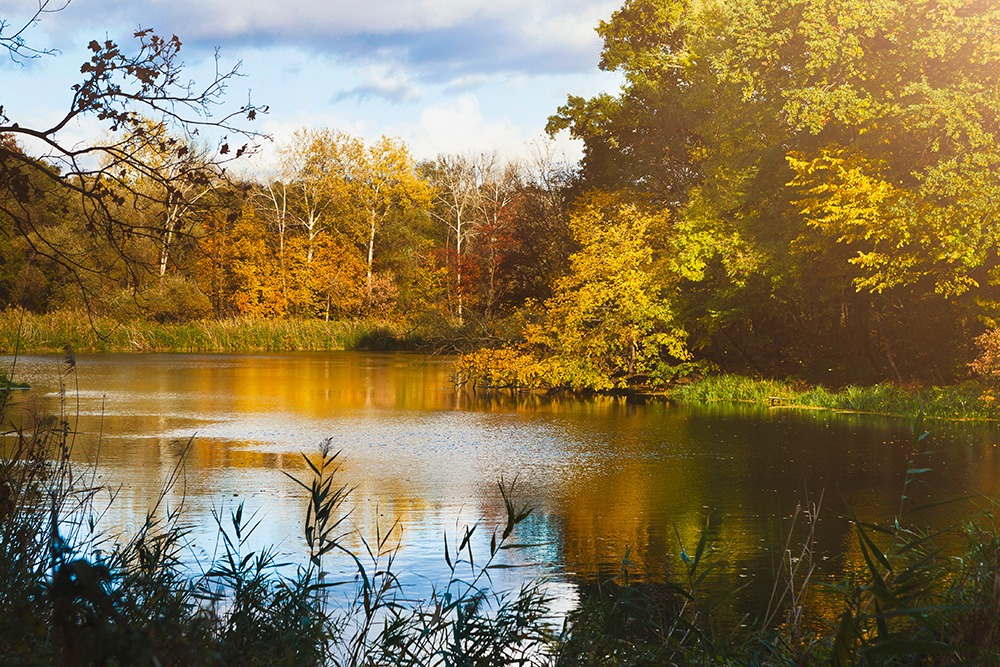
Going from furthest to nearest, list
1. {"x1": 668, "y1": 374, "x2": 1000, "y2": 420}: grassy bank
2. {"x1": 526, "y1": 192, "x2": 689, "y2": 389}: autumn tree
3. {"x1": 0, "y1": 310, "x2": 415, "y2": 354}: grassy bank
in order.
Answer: {"x1": 0, "y1": 310, "x2": 415, "y2": 354}: grassy bank, {"x1": 526, "y1": 192, "x2": 689, "y2": 389}: autumn tree, {"x1": 668, "y1": 374, "x2": 1000, "y2": 420}: grassy bank

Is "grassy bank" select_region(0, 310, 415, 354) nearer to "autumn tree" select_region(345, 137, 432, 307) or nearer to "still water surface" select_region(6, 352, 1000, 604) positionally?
"autumn tree" select_region(345, 137, 432, 307)

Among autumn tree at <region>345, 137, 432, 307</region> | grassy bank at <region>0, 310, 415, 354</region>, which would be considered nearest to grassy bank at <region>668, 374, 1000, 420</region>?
grassy bank at <region>0, 310, 415, 354</region>

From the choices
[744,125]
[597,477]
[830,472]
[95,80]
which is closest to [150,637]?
[95,80]

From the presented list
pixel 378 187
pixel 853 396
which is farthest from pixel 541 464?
pixel 378 187

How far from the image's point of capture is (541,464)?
44.7 feet

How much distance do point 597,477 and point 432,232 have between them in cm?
4643

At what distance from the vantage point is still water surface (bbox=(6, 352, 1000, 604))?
8820 millimetres

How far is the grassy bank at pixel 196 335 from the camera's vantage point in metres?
39.4

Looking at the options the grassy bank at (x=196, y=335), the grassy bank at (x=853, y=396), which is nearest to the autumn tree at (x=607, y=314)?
the grassy bank at (x=853, y=396)

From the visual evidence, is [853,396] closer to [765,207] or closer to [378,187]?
[765,207]

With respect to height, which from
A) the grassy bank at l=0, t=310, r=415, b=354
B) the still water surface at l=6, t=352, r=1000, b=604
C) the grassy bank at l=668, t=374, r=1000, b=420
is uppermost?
the grassy bank at l=0, t=310, r=415, b=354

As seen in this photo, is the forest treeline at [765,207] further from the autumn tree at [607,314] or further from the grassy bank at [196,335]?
the grassy bank at [196,335]

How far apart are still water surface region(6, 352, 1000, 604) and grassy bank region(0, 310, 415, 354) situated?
16.2m

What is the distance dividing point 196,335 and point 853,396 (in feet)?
96.3
